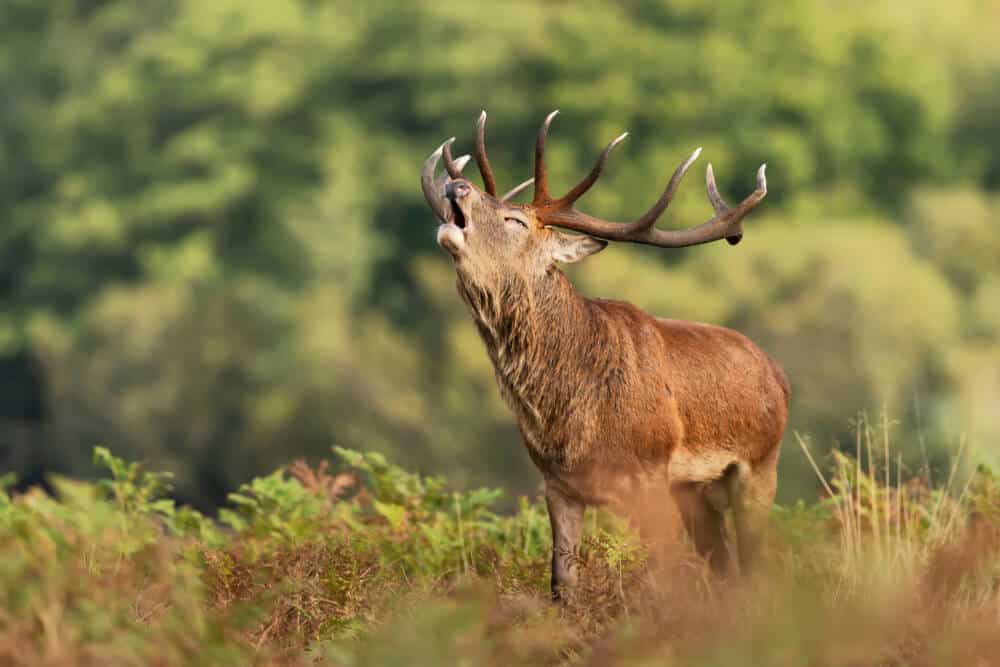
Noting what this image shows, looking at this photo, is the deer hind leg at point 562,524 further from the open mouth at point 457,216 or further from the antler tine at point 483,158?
the antler tine at point 483,158

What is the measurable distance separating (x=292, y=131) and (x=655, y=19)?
38.9 ft

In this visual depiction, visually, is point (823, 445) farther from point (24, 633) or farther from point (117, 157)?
point (117, 157)

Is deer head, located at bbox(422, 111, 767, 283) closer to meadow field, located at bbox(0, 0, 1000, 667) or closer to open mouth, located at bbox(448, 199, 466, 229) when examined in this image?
open mouth, located at bbox(448, 199, 466, 229)

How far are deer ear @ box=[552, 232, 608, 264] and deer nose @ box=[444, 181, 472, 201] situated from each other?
1.84 ft

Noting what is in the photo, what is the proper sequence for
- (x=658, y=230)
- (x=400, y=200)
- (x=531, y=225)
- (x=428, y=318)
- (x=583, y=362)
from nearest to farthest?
(x=583, y=362) → (x=531, y=225) → (x=658, y=230) → (x=428, y=318) → (x=400, y=200)

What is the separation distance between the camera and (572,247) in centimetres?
862

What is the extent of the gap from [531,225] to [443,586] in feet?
5.16

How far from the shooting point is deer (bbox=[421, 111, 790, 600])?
828 cm

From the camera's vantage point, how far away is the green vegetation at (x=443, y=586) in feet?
17.7

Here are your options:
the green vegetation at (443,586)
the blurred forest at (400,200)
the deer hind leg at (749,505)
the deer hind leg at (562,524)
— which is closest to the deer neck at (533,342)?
the deer hind leg at (562,524)

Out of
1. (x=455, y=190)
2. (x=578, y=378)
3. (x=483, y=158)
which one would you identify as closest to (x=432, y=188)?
(x=483, y=158)

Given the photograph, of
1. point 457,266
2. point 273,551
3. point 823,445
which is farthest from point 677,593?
point 823,445

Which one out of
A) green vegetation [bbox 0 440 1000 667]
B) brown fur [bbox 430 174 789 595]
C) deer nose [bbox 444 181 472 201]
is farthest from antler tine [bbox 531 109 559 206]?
green vegetation [bbox 0 440 1000 667]

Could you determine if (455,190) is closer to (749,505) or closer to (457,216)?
(457,216)
